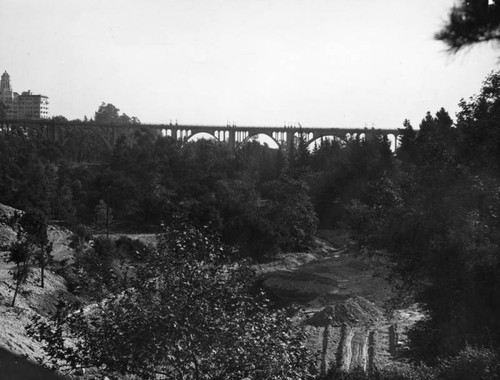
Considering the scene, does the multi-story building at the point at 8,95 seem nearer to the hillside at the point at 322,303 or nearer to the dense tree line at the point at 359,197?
the dense tree line at the point at 359,197

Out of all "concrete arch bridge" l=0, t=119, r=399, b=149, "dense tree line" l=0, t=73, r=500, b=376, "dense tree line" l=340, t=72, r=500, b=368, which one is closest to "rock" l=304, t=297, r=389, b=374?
"dense tree line" l=0, t=73, r=500, b=376

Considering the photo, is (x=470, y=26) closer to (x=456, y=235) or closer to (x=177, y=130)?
(x=456, y=235)

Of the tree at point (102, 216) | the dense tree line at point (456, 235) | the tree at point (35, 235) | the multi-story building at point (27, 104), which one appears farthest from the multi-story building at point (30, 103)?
the dense tree line at point (456, 235)

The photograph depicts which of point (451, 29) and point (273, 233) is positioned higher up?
point (451, 29)

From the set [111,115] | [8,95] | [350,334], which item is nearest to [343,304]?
[350,334]

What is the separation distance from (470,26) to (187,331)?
4585 millimetres

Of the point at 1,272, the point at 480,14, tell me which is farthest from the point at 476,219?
the point at 1,272

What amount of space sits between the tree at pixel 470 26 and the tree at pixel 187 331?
12.0ft

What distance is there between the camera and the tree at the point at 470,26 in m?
6.86

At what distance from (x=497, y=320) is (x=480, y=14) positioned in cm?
581

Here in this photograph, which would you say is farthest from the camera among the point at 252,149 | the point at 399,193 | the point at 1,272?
the point at 252,149

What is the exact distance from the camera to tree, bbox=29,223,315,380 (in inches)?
261

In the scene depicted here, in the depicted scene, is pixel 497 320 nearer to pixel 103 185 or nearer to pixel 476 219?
pixel 476 219

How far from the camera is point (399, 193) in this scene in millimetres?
14641
